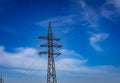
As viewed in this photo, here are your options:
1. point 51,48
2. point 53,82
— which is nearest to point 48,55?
point 51,48

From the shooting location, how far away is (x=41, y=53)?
57.9 meters

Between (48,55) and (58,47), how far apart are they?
2.73 metres

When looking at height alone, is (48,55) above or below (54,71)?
above

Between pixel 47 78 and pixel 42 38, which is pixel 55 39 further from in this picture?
pixel 47 78

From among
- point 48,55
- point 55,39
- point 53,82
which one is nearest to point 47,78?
point 53,82

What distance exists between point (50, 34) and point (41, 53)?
4.48m

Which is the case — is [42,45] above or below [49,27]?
below

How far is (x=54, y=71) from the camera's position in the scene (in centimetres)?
5447

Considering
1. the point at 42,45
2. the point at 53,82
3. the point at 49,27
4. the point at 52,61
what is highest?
the point at 49,27

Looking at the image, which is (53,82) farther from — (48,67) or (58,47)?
(58,47)

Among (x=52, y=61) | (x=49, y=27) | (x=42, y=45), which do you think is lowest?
(x=52, y=61)

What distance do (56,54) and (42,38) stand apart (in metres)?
4.45

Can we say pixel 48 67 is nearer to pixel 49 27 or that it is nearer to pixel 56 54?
pixel 56 54

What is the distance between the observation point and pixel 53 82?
54.5m
